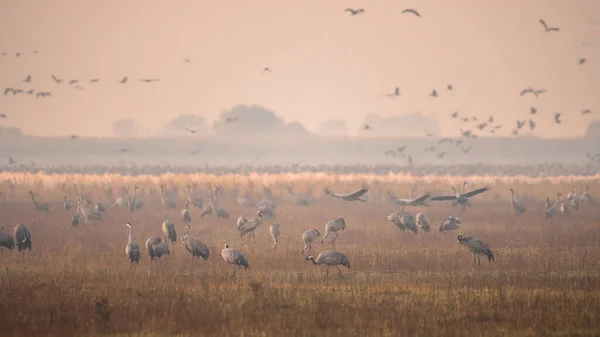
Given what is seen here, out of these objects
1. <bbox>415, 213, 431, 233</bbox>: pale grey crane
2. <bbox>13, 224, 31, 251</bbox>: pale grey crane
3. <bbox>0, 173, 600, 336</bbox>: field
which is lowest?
<bbox>0, 173, 600, 336</bbox>: field

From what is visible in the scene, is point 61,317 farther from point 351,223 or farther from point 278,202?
point 278,202

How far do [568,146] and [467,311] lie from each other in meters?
130

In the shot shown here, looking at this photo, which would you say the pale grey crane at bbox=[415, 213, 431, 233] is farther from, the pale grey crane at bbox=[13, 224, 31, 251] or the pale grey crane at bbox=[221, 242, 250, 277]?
the pale grey crane at bbox=[13, 224, 31, 251]

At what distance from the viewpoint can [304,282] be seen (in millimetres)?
22016

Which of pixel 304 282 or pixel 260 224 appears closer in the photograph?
pixel 304 282

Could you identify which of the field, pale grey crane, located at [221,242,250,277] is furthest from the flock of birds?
the field

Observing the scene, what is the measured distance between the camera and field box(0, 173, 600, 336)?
17234 millimetres

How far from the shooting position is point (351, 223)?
3650 cm

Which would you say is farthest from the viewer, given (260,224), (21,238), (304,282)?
(260,224)

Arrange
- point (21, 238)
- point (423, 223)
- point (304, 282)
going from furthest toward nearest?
point (423, 223) → point (21, 238) → point (304, 282)

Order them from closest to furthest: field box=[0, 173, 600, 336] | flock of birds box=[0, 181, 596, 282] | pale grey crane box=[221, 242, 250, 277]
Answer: field box=[0, 173, 600, 336]
pale grey crane box=[221, 242, 250, 277]
flock of birds box=[0, 181, 596, 282]

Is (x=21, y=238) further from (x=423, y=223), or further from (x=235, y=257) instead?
(x=423, y=223)

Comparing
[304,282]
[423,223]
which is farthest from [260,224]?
[304,282]

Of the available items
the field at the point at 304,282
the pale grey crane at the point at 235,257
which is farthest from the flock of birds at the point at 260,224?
the field at the point at 304,282
